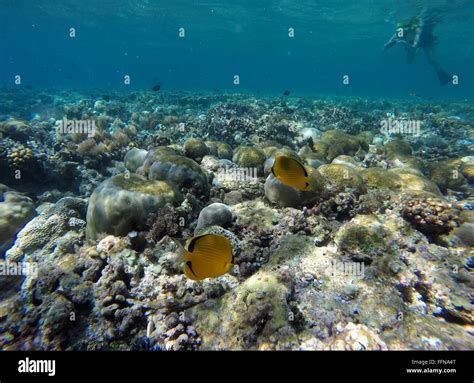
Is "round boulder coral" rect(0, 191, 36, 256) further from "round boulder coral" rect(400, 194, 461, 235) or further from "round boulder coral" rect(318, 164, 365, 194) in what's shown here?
"round boulder coral" rect(400, 194, 461, 235)

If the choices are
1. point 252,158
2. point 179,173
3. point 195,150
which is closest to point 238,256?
point 179,173

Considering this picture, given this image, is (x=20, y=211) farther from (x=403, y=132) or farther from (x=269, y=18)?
(x=269, y=18)

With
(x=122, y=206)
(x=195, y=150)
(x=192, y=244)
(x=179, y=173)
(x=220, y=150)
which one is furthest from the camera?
(x=220, y=150)

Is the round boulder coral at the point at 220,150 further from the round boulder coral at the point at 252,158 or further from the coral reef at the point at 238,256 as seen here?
the round boulder coral at the point at 252,158

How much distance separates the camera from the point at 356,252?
4805 mm

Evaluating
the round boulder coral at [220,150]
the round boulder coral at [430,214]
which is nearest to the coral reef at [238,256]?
the round boulder coral at [430,214]

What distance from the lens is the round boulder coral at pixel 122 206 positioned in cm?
548

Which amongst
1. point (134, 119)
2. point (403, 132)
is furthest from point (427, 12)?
point (134, 119)

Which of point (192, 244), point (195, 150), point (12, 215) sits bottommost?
point (12, 215)

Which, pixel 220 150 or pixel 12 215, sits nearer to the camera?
pixel 12 215

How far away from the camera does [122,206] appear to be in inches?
216

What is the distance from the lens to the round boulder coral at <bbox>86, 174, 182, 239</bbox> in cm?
548

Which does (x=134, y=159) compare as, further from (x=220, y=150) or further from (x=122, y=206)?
(x=122, y=206)
